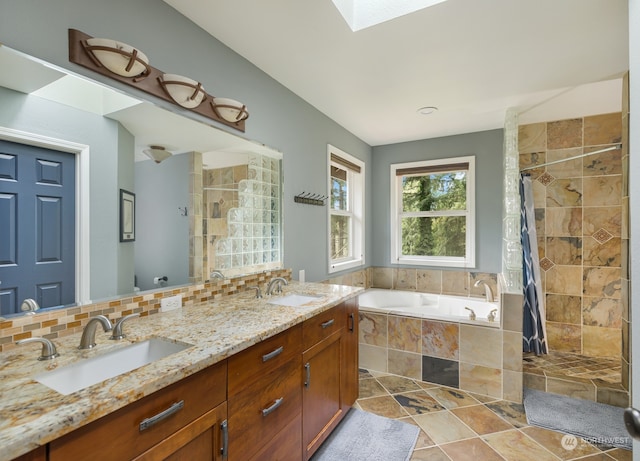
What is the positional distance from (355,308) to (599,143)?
10.3 ft

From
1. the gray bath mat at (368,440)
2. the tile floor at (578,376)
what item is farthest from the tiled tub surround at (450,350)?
the gray bath mat at (368,440)

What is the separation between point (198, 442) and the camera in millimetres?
1012

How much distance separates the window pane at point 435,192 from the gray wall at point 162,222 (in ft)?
10.2

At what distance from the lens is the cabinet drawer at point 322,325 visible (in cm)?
165

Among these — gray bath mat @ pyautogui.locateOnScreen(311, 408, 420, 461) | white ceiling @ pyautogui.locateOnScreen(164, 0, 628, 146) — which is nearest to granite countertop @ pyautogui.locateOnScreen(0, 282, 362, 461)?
gray bath mat @ pyautogui.locateOnScreen(311, 408, 420, 461)

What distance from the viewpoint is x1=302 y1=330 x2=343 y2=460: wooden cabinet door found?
1.64m

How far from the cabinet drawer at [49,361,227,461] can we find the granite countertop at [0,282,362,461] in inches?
2.0

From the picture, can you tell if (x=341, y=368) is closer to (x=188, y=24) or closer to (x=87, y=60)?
(x=87, y=60)

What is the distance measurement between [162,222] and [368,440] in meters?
1.82

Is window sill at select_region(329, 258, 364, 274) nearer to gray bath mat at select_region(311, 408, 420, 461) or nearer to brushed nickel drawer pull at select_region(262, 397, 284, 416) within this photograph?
gray bath mat at select_region(311, 408, 420, 461)

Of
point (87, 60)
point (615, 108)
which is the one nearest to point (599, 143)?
point (615, 108)

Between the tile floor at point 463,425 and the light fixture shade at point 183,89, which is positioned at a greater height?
the light fixture shade at point 183,89

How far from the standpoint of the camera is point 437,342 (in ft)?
8.86

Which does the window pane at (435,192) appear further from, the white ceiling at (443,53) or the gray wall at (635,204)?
the gray wall at (635,204)
